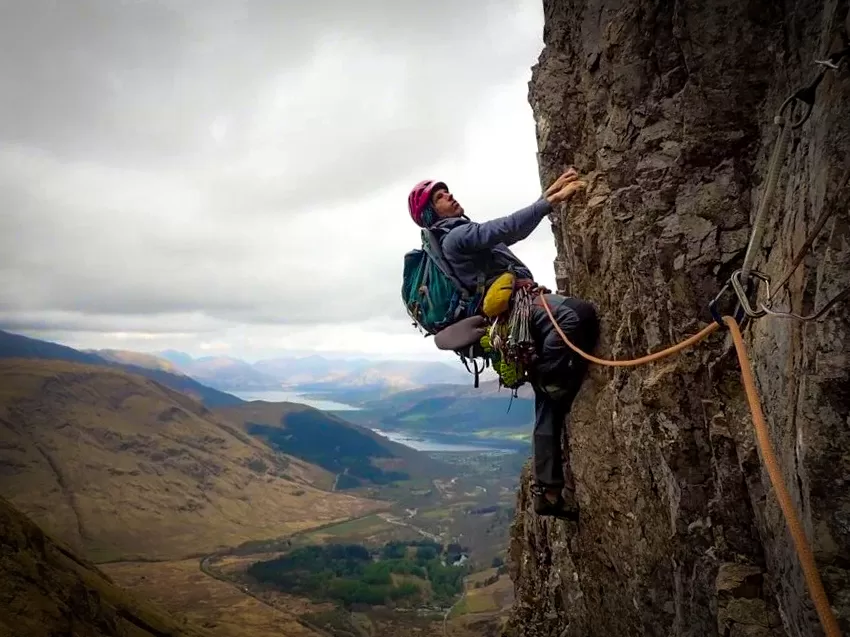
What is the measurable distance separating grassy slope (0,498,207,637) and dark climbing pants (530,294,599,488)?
2649 centimetres

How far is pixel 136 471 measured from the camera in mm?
137000

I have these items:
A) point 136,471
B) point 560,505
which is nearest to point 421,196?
point 560,505

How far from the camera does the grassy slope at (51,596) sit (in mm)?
24828

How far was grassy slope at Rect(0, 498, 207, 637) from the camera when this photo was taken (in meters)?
24.8

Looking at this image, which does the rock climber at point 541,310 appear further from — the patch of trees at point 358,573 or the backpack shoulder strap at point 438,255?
the patch of trees at point 358,573

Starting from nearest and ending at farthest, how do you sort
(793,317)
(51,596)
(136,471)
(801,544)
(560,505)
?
(801,544)
(793,317)
(560,505)
(51,596)
(136,471)

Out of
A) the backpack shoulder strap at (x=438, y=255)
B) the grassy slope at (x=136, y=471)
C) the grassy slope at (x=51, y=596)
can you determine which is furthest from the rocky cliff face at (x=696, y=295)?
the grassy slope at (x=136, y=471)

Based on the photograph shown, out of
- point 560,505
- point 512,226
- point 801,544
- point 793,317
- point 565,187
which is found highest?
point 565,187

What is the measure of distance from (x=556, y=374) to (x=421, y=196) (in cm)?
274

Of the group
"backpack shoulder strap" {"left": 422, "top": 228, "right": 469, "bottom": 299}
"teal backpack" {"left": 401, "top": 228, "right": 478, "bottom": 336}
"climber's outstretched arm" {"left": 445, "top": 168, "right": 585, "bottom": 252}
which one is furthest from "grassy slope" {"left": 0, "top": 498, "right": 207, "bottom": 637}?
"climber's outstretched arm" {"left": 445, "top": 168, "right": 585, "bottom": 252}

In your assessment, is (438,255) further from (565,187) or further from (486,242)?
(565,187)

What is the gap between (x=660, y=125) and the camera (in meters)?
5.11

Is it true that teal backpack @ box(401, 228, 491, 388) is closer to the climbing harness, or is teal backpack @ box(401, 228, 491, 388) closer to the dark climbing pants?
the dark climbing pants

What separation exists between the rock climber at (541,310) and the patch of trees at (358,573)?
92.6m
